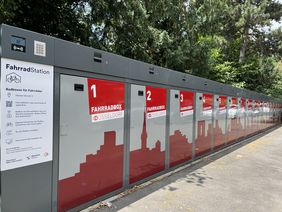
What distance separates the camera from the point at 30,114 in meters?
3.10

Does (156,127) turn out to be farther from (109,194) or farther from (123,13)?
(123,13)

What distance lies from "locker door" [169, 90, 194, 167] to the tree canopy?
2.99m

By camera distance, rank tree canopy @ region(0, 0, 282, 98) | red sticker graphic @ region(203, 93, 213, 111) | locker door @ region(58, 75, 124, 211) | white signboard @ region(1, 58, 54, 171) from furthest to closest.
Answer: red sticker graphic @ region(203, 93, 213, 111) → tree canopy @ region(0, 0, 282, 98) → locker door @ region(58, 75, 124, 211) → white signboard @ region(1, 58, 54, 171)

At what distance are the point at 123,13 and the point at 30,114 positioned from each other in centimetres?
552

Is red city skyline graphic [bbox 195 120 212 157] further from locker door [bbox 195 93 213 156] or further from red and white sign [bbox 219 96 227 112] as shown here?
red and white sign [bbox 219 96 227 112]

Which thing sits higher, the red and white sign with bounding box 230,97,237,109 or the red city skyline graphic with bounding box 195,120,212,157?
the red and white sign with bounding box 230,97,237,109

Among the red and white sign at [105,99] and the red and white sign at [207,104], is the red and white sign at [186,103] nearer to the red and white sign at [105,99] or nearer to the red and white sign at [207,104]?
the red and white sign at [207,104]

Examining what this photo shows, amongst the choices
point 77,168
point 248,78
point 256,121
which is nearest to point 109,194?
point 77,168

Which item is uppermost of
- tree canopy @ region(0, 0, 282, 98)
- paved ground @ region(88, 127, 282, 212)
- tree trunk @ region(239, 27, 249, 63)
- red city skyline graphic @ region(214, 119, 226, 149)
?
tree trunk @ region(239, 27, 249, 63)

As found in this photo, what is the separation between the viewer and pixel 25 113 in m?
3.04

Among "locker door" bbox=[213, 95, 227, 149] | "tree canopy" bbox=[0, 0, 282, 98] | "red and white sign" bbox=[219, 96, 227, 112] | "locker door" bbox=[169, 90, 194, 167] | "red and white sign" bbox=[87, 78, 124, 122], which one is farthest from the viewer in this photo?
"red and white sign" bbox=[219, 96, 227, 112]

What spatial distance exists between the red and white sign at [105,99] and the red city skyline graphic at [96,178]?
28cm

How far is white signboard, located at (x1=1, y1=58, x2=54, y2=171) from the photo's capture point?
2.88 meters

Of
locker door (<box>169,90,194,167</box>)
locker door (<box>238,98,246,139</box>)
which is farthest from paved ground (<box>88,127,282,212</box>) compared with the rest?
locker door (<box>238,98,246,139</box>)
